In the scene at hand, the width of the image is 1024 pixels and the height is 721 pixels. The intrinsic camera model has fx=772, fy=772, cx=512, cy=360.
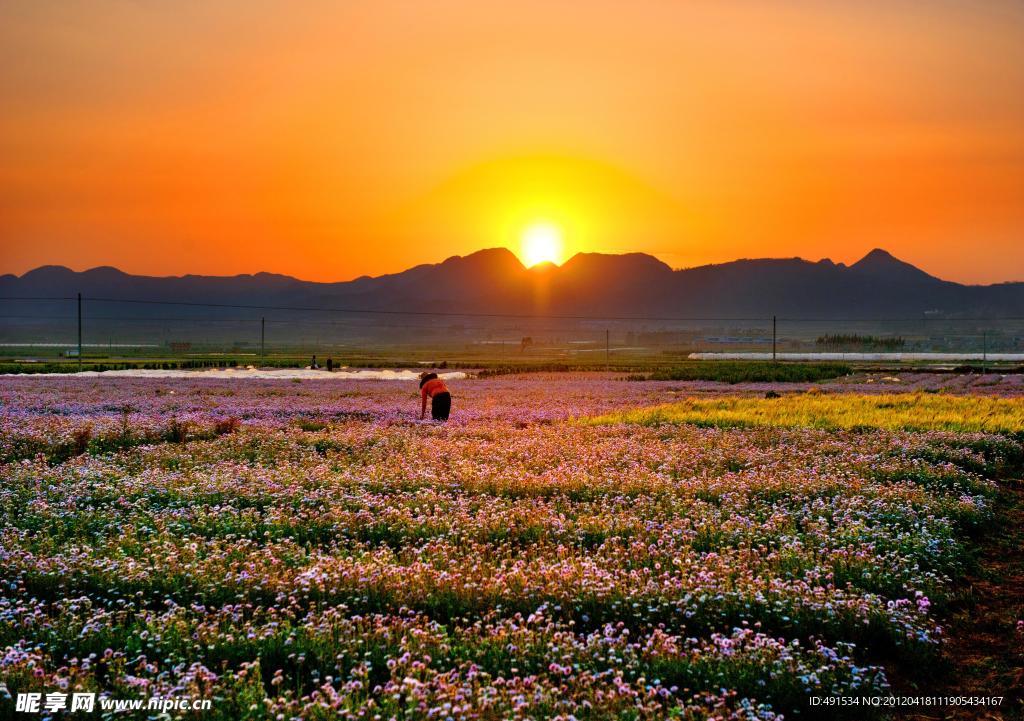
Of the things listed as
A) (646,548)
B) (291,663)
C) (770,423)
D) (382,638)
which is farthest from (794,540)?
(770,423)

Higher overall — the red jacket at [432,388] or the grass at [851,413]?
the red jacket at [432,388]

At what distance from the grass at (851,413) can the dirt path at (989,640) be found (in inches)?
535

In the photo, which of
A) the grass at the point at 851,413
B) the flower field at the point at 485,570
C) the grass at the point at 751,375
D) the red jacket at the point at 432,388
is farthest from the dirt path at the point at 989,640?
the grass at the point at 751,375

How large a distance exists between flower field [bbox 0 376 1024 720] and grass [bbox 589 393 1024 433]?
162 inches

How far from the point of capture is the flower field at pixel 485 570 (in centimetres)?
672

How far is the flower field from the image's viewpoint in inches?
265

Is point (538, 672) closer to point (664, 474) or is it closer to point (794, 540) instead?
point (794, 540)

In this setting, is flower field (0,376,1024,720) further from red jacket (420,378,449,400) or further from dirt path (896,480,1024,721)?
red jacket (420,378,449,400)

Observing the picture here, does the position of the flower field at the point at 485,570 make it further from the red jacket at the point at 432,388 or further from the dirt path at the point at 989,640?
the red jacket at the point at 432,388

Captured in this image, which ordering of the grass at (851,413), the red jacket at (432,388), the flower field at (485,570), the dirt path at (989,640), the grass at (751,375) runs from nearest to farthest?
the flower field at (485,570) → the dirt path at (989,640) → the grass at (851,413) → the red jacket at (432,388) → the grass at (751,375)

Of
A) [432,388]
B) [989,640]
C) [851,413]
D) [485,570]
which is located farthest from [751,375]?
[485,570]

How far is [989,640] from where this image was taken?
8.70 meters

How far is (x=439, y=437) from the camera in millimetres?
22484

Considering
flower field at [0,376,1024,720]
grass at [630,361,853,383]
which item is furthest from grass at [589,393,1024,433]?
grass at [630,361,853,383]
